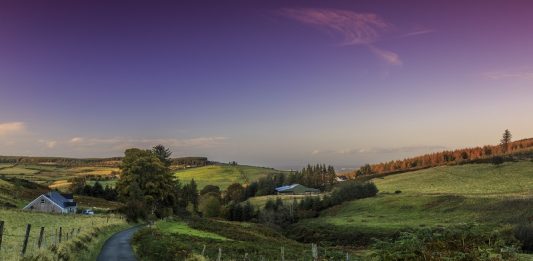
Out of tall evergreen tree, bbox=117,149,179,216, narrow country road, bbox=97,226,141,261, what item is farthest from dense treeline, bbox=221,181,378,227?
narrow country road, bbox=97,226,141,261

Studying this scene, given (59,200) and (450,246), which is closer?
(450,246)

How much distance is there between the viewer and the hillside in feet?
286

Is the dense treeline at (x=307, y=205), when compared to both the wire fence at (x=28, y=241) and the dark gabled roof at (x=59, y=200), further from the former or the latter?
the wire fence at (x=28, y=241)

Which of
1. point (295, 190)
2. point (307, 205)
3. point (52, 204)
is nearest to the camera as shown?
point (52, 204)

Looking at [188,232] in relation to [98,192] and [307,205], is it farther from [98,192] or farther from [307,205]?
[98,192]

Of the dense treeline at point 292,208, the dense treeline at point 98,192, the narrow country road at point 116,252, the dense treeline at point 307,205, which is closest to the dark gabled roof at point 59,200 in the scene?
the dense treeline at point 98,192

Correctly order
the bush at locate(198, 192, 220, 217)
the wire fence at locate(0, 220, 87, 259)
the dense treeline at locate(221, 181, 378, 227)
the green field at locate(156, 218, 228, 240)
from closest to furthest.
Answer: the wire fence at locate(0, 220, 87, 259), the green field at locate(156, 218, 228, 240), the dense treeline at locate(221, 181, 378, 227), the bush at locate(198, 192, 220, 217)

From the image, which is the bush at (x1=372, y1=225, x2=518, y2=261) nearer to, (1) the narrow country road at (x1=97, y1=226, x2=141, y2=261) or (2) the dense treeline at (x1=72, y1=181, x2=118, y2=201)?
(1) the narrow country road at (x1=97, y1=226, x2=141, y2=261)

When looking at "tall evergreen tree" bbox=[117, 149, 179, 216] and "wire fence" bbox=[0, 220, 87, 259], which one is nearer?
"wire fence" bbox=[0, 220, 87, 259]

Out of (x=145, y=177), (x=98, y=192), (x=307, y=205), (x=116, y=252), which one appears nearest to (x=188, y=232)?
(x=116, y=252)

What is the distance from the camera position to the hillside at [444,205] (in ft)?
286

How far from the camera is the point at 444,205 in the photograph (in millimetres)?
103000

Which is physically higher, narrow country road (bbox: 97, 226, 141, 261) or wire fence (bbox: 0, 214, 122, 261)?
wire fence (bbox: 0, 214, 122, 261)

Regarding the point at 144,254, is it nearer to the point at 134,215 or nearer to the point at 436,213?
the point at 134,215
